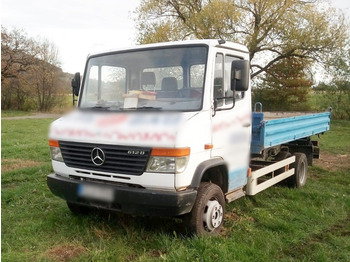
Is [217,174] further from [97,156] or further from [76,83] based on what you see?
[76,83]

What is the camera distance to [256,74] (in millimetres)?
21875

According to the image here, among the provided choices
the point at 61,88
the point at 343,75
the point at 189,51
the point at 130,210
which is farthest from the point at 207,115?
the point at 61,88

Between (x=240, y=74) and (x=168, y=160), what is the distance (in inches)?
50.9

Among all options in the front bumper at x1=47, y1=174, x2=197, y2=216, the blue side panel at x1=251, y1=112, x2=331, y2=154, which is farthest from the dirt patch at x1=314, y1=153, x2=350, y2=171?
the front bumper at x1=47, y1=174, x2=197, y2=216

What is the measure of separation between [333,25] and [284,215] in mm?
18547

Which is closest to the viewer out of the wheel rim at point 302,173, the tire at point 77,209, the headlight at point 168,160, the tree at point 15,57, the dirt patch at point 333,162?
the headlight at point 168,160

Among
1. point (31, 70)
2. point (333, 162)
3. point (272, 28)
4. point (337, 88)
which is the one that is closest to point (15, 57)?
point (31, 70)

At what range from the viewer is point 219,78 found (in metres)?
4.03

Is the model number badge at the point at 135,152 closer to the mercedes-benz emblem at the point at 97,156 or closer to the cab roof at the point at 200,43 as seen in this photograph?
the mercedes-benz emblem at the point at 97,156

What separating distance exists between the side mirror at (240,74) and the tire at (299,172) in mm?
3106

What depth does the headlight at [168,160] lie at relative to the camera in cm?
337

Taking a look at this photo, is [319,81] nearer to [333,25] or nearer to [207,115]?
[333,25]

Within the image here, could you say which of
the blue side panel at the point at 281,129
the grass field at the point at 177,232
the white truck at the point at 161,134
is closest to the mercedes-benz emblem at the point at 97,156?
the white truck at the point at 161,134

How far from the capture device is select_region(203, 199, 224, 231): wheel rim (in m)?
3.94
